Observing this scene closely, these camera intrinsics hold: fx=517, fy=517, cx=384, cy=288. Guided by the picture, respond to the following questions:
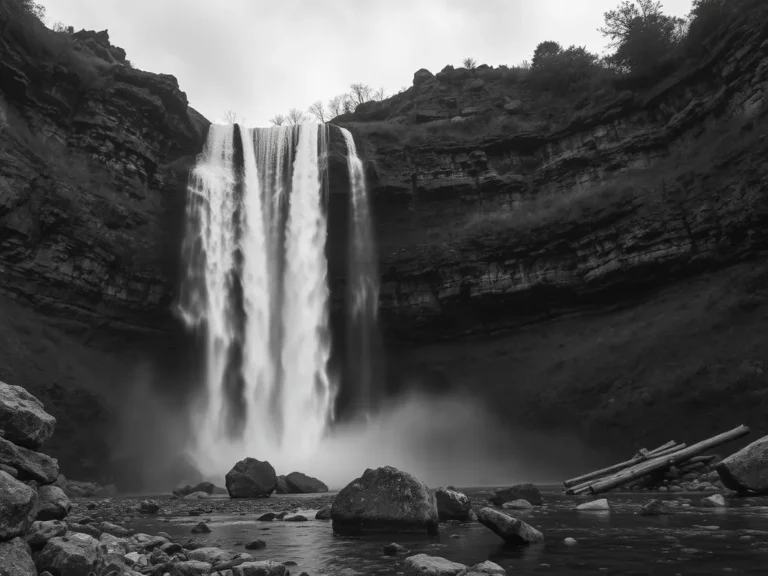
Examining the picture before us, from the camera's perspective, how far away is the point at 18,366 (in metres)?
29.6

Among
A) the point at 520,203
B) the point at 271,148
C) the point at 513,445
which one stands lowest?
the point at 513,445

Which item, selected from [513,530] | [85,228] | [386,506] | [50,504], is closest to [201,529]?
[386,506]

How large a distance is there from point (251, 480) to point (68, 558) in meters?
16.9

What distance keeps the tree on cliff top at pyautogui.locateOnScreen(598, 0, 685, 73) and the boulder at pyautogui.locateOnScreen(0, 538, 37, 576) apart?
160ft

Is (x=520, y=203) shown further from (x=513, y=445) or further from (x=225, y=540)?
(x=225, y=540)

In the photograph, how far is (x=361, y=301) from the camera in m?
41.1

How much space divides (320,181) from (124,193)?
1492cm

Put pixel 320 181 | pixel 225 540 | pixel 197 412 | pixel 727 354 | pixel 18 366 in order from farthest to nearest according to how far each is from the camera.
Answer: pixel 320 181, pixel 197 412, pixel 18 366, pixel 727 354, pixel 225 540

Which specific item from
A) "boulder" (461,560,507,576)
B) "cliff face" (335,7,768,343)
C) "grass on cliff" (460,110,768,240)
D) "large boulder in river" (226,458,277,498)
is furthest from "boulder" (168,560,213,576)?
"grass on cliff" (460,110,768,240)

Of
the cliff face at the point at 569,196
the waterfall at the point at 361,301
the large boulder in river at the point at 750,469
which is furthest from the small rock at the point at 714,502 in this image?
the waterfall at the point at 361,301

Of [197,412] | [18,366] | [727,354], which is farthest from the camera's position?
[197,412]

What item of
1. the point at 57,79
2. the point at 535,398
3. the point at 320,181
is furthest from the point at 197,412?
the point at 57,79

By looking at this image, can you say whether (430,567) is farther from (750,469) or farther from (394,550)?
(750,469)

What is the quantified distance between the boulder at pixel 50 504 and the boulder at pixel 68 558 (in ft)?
5.21
